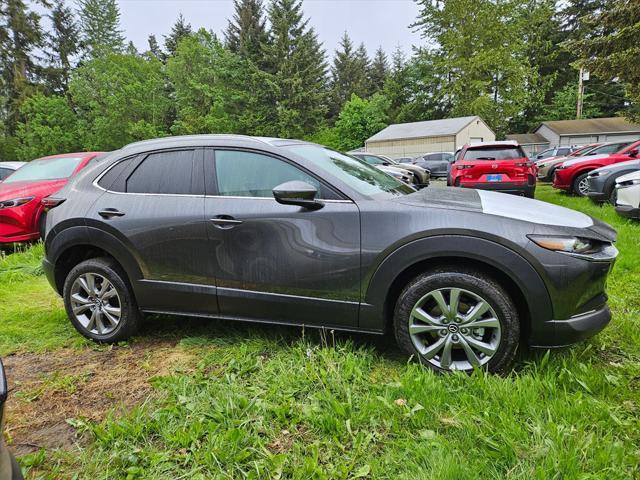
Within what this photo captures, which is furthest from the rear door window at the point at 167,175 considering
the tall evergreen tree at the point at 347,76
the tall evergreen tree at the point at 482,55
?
the tall evergreen tree at the point at 347,76

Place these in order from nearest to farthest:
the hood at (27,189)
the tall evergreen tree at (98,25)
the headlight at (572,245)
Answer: the headlight at (572,245)
the hood at (27,189)
the tall evergreen tree at (98,25)

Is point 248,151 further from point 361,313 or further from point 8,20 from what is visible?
point 8,20

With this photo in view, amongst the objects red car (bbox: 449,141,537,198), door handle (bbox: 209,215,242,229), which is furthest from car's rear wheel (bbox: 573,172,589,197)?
door handle (bbox: 209,215,242,229)

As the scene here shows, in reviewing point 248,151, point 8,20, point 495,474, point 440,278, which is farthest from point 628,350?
point 8,20

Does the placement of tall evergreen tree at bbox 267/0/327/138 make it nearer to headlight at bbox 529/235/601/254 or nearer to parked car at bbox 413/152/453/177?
parked car at bbox 413/152/453/177

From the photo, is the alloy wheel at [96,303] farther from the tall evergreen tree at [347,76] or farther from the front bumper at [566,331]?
the tall evergreen tree at [347,76]

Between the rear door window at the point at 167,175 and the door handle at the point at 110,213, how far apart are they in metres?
0.19

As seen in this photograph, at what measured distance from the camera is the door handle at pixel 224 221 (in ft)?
9.05

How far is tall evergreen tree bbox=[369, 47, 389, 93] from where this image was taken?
54.8 meters

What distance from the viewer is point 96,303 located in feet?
10.5

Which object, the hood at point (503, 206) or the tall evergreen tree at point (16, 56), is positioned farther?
the tall evergreen tree at point (16, 56)

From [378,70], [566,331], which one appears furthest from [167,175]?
[378,70]

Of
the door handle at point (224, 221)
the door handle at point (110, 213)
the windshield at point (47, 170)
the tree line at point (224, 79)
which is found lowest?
the door handle at point (224, 221)

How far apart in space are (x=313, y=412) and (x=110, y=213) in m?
2.12
